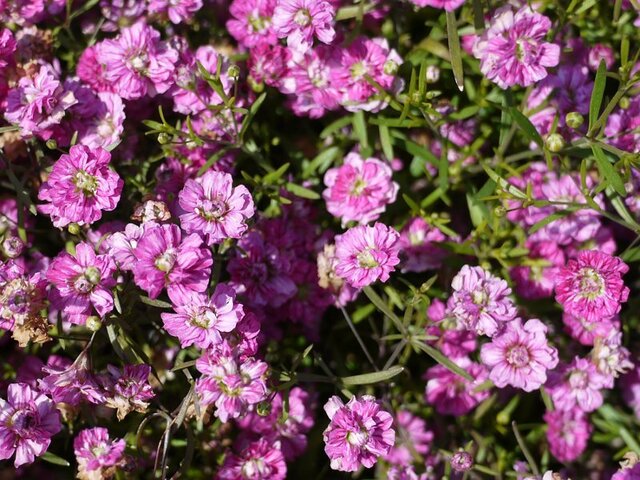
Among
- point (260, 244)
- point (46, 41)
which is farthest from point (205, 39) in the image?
point (260, 244)

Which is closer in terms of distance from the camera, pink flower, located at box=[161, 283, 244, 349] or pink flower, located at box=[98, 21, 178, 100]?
pink flower, located at box=[161, 283, 244, 349]

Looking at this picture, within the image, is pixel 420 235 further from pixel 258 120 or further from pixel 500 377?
pixel 258 120

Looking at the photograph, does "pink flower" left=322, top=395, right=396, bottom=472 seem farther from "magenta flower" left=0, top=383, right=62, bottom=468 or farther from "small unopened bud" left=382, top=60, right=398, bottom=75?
"small unopened bud" left=382, top=60, right=398, bottom=75

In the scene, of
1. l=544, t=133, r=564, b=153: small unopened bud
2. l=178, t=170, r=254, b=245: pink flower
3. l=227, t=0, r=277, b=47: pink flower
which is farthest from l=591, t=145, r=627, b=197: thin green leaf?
l=227, t=0, r=277, b=47: pink flower

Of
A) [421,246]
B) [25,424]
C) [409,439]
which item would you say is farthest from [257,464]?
[421,246]

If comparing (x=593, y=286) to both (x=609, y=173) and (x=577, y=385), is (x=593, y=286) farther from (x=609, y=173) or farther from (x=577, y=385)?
(x=577, y=385)

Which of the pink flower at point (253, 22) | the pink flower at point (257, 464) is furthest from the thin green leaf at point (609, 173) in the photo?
the pink flower at point (257, 464)
